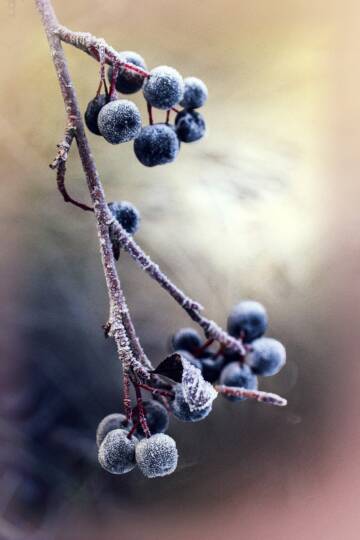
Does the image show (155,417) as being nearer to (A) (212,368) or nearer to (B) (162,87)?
(A) (212,368)

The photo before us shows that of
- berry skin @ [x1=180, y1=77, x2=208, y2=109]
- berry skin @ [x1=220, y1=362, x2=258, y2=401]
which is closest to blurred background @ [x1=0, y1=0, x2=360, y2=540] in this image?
berry skin @ [x1=180, y1=77, x2=208, y2=109]

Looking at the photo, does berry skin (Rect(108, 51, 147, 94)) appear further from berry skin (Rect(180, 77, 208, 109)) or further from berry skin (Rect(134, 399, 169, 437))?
berry skin (Rect(134, 399, 169, 437))

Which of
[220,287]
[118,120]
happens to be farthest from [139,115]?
[220,287]

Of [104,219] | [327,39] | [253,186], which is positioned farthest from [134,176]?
[104,219]

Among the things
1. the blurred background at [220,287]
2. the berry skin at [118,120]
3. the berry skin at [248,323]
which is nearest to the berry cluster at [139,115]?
the berry skin at [118,120]

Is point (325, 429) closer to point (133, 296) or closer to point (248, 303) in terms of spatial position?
point (133, 296)

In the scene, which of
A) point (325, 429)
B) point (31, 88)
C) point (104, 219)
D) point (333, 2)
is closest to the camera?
point (104, 219)
